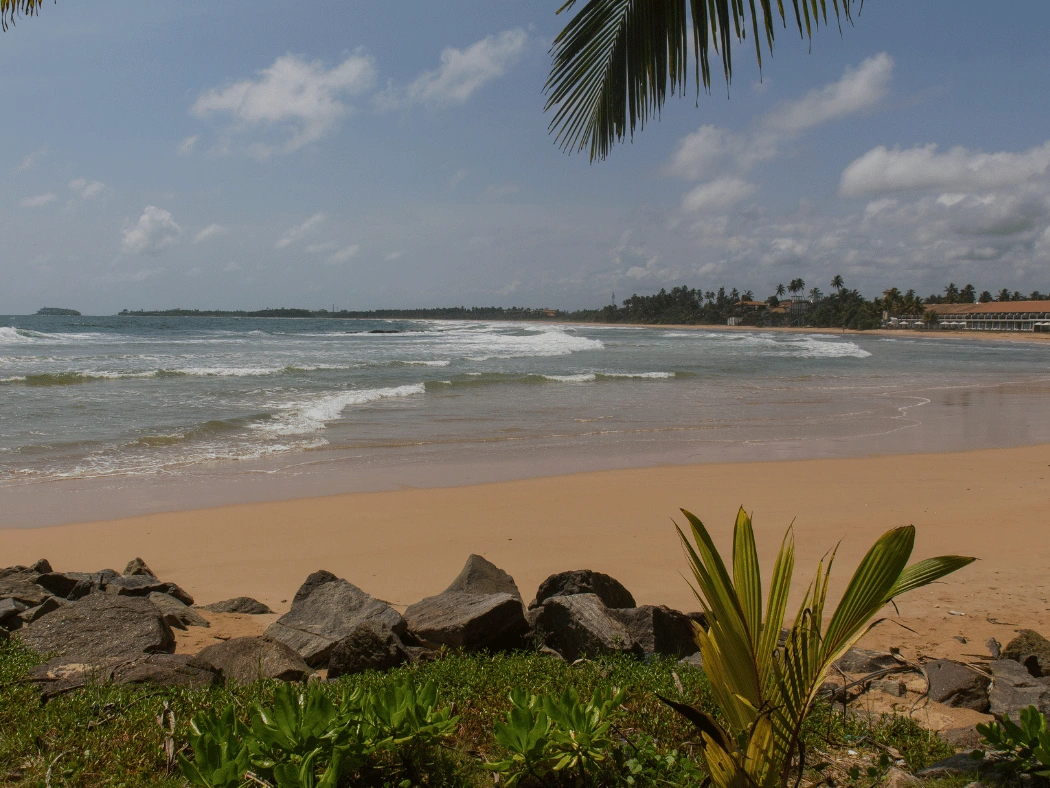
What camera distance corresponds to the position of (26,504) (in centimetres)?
823

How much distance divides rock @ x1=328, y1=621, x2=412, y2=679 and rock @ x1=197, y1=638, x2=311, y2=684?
16 centimetres

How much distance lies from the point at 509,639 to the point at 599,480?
5558 mm

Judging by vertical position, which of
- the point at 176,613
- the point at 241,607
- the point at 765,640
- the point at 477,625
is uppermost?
the point at 765,640

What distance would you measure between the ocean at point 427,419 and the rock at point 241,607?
11.4ft

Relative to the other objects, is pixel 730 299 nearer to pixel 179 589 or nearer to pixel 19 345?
pixel 19 345

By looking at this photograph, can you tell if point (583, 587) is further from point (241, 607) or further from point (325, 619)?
point (241, 607)

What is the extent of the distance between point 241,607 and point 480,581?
1.75 metres

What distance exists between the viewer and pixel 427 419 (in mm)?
14797

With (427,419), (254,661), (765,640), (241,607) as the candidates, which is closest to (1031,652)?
(765,640)

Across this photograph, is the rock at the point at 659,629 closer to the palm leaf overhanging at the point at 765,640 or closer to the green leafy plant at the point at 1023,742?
the green leafy plant at the point at 1023,742

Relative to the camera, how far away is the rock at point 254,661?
3514 millimetres

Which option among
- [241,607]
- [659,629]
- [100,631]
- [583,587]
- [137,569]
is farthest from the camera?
[137,569]

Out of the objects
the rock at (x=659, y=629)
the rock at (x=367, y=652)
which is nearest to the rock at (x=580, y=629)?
the rock at (x=659, y=629)

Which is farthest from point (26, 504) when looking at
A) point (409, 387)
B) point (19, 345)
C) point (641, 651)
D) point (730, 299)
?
point (730, 299)
